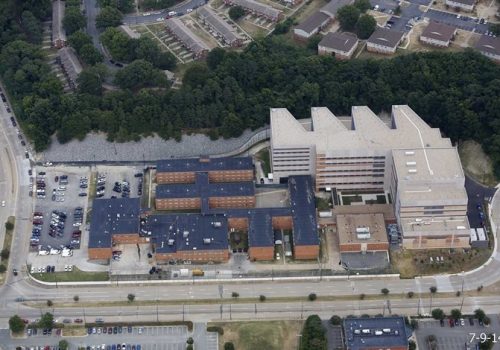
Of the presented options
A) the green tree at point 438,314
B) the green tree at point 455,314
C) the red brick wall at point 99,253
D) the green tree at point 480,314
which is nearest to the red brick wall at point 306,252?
the green tree at point 438,314

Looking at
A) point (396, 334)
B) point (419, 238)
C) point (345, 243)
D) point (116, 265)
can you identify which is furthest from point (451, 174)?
point (116, 265)

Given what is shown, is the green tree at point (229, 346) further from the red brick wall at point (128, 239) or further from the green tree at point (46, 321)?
the green tree at point (46, 321)

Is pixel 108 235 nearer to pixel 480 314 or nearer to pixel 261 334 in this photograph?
pixel 261 334

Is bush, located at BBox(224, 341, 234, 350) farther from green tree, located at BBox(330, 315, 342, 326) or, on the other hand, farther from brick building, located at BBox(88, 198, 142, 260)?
brick building, located at BBox(88, 198, 142, 260)

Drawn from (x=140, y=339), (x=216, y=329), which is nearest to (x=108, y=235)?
(x=140, y=339)

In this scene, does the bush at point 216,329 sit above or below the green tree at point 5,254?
below

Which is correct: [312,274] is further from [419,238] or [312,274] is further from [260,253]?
[419,238]
